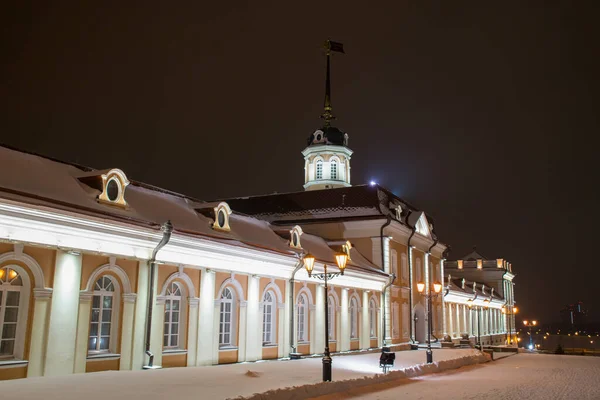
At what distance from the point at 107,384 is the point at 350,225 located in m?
23.3

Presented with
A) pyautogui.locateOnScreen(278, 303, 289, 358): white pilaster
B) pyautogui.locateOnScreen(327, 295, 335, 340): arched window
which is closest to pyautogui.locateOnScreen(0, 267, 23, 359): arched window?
pyautogui.locateOnScreen(278, 303, 289, 358): white pilaster

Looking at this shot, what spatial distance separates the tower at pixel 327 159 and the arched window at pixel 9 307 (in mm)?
28663

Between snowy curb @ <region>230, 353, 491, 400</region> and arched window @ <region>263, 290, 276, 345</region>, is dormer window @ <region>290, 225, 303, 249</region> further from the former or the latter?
snowy curb @ <region>230, 353, 491, 400</region>

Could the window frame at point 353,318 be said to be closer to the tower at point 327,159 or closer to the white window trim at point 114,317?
the tower at point 327,159

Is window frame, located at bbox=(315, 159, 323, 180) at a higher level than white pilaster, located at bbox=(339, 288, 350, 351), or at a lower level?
higher

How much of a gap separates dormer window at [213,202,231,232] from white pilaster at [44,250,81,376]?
22.8 ft

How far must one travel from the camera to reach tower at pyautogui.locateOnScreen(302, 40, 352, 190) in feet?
137

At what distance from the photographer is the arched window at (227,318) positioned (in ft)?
68.3

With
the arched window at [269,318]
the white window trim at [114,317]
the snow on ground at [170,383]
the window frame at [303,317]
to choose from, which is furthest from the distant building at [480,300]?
the white window trim at [114,317]

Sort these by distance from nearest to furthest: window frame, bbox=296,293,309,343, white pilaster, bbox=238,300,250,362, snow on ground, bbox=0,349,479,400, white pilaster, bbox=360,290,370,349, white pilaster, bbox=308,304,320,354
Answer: snow on ground, bbox=0,349,479,400
white pilaster, bbox=238,300,250,362
window frame, bbox=296,293,309,343
white pilaster, bbox=308,304,320,354
white pilaster, bbox=360,290,370,349

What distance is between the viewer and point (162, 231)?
56.0 feet

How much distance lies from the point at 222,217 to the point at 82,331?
7730 mm

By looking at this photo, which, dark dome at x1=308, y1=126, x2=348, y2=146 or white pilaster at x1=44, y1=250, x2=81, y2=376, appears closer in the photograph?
white pilaster at x1=44, y1=250, x2=81, y2=376

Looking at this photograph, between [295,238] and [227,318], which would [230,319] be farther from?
[295,238]
